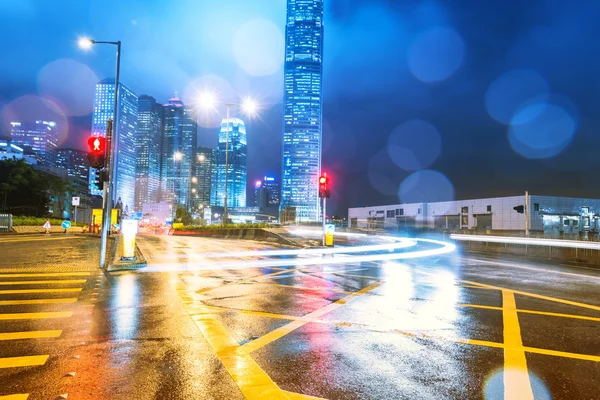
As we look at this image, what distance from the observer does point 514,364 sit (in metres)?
4.69

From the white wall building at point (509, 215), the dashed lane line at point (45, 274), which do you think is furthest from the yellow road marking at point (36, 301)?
the white wall building at point (509, 215)

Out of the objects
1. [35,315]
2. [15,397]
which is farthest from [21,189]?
[15,397]

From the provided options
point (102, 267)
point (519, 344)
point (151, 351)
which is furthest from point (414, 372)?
point (102, 267)

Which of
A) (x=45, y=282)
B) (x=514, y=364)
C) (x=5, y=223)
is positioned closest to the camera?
(x=514, y=364)

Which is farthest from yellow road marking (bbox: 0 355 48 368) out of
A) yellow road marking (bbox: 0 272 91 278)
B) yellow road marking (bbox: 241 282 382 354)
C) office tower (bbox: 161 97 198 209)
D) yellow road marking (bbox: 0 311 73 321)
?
office tower (bbox: 161 97 198 209)

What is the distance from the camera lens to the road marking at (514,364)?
3.87 meters

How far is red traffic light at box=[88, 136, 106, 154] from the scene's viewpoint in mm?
12609

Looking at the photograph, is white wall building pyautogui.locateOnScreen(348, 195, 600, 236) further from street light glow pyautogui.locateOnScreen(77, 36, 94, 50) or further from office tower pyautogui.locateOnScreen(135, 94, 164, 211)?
A: office tower pyautogui.locateOnScreen(135, 94, 164, 211)

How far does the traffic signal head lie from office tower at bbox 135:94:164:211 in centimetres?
15808

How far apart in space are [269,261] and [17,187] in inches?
2221

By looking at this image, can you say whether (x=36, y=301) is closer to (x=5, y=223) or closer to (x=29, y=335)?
(x=29, y=335)

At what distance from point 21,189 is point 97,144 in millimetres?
56426

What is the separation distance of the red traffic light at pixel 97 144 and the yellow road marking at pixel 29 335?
8.13m

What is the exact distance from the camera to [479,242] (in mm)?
27781
